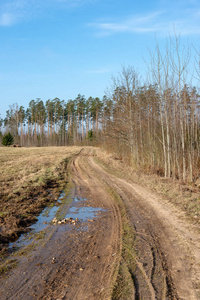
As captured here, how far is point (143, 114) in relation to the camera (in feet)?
60.0

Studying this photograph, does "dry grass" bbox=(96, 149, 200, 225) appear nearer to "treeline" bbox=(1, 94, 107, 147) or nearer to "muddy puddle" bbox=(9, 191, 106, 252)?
"muddy puddle" bbox=(9, 191, 106, 252)

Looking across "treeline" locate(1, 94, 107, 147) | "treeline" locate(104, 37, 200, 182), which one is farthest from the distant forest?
"treeline" locate(1, 94, 107, 147)

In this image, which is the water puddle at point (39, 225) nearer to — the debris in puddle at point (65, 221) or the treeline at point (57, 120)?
the debris in puddle at point (65, 221)

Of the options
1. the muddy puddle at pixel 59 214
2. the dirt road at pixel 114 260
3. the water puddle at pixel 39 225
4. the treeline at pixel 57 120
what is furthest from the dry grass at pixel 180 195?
the treeline at pixel 57 120

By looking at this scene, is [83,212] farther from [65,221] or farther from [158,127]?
[158,127]

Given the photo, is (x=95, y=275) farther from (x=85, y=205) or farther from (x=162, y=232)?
(x=85, y=205)

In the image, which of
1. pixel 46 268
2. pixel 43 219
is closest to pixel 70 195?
pixel 43 219

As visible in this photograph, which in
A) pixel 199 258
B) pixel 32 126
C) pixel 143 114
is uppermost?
pixel 32 126

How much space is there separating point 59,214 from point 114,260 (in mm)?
3632

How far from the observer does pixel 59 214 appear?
802cm

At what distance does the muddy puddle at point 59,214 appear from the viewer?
591cm

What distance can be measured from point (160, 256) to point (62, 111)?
241ft

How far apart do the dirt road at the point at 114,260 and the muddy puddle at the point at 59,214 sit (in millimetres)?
247

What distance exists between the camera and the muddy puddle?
5.91 m
